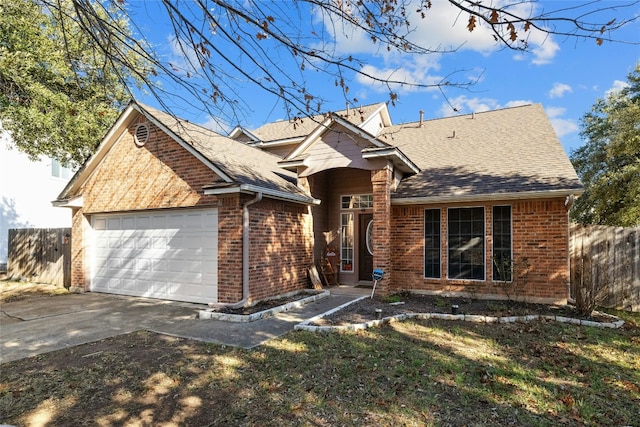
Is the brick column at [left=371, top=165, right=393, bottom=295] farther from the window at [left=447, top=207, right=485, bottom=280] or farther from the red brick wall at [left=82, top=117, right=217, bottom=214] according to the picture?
the red brick wall at [left=82, top=117, right=217, bottom=214]

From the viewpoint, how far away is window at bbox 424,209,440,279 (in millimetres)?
10398

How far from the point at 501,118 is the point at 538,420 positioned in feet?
41.0

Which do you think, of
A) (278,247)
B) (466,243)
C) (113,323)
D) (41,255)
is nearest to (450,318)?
(466,243)

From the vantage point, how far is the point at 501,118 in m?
13.9

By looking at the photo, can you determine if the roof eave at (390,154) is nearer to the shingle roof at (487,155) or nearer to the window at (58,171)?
the shingle roof at (487,155)

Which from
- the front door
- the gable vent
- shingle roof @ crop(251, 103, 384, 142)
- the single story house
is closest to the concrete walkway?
the single story house

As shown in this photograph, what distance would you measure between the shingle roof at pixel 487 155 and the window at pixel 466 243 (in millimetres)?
756

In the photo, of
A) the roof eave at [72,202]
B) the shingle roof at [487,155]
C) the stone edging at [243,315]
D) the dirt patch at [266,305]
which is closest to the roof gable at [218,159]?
the roof eave at [72,202]

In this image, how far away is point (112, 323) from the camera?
Answer: 298 inches

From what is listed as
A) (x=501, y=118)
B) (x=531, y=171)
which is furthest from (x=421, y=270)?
(x=501, y=118)

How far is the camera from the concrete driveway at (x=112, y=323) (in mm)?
6301

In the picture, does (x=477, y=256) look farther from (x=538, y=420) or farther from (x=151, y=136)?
(x=151, y=136)

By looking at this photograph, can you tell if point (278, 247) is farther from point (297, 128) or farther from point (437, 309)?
point (297, 128)

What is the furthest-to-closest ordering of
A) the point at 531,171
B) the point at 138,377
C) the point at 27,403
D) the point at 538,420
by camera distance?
the point at 531,171 < the point at 138,377 < the point at 27,403 < the point at 538,420
